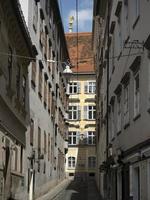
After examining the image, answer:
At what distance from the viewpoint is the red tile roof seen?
7850 centimetres

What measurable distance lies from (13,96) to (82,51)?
6264 cm

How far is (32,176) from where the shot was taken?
2922 centimetres

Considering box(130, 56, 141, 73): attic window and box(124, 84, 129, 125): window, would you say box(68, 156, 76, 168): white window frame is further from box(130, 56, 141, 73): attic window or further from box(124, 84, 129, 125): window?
box(130, 56, 141, 73): attic window

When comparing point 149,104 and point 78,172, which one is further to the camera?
point 78,172

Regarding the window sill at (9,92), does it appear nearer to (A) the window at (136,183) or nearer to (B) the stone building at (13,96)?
(B) the stone building at (13,96)

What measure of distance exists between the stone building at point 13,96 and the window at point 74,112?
51.1m

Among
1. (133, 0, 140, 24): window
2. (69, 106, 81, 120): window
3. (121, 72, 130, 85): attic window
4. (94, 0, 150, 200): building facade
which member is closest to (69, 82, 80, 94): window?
(69, 106, 81, 120): window

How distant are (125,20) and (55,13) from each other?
2515 centimetres

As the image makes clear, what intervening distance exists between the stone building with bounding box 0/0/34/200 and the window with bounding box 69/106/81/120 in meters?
51.1

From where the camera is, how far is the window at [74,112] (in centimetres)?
7731

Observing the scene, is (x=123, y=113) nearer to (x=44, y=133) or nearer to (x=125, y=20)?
(x=125, y=20)

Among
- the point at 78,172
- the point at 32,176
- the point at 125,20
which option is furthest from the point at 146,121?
the point at 78,172

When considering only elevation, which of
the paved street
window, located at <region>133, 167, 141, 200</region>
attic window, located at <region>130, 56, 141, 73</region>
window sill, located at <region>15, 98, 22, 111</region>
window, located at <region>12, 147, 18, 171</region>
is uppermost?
attic window, located at <region>130, 56, 141, 73</region>

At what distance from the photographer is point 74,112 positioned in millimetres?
77688
